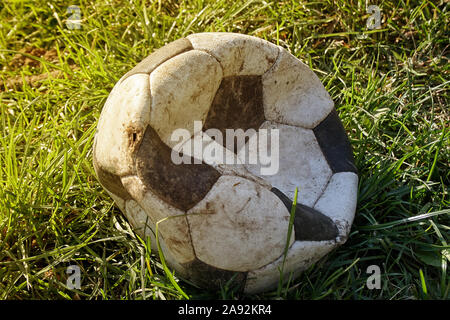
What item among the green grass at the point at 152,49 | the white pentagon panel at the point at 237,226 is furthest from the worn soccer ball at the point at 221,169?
the green grass at the point at 152,49

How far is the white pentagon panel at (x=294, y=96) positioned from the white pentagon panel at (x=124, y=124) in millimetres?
576

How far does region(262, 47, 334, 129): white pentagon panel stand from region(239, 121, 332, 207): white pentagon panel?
0.16 ft

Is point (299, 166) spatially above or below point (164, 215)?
below

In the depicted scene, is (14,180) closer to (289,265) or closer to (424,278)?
(289,265)

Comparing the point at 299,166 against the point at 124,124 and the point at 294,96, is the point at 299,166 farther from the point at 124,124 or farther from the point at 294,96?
the point at 124,124

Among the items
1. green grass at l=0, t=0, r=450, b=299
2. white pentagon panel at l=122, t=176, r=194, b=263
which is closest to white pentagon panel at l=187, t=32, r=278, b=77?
white pentagon panel at l=122, t=176, r=194, b=263

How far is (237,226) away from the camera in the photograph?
5.85 feet

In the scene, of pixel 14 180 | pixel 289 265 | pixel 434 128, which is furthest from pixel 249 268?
pixel 434 128

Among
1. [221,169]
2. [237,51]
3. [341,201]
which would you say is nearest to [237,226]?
[221,169]

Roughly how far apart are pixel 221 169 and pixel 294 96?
59 cm

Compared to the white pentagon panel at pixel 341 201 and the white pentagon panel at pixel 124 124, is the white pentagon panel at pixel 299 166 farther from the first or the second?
the white pentagon panel at pixel 124 124

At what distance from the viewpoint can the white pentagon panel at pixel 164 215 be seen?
1738mm

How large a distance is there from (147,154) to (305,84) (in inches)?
33.0

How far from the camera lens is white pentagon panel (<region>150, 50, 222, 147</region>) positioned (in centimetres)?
→ 179
